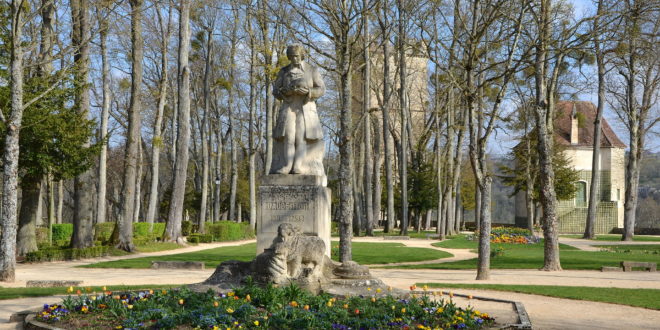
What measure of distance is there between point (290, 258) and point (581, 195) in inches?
1840

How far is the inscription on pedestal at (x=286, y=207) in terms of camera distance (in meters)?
10.5

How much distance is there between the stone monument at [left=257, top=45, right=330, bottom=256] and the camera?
10.5 m

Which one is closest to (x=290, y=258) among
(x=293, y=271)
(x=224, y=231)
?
(x=293, y=271)

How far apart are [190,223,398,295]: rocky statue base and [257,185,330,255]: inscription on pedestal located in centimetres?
58

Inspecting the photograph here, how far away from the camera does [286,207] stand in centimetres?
1053

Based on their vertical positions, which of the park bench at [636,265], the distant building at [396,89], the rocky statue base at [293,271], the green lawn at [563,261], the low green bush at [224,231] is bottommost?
the low green bush at [224,231]

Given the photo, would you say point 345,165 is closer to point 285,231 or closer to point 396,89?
point 285,231

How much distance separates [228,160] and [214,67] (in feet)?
58.3

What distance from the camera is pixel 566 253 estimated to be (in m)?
23.7

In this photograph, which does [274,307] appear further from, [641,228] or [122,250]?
[641,228]

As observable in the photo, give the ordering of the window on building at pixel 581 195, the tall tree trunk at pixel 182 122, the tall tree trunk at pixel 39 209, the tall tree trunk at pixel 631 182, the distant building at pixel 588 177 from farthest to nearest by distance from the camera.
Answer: the window on building at pixel 581 195
the distant building at pixel 588 177
the tall tree trunk at pixel 631 182
the tall tree trunk at pixel 182 122
the tall tree trunk at pixel 39 209

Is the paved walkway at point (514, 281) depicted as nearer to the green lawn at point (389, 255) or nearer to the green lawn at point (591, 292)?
the green lawn at point (591, 292)

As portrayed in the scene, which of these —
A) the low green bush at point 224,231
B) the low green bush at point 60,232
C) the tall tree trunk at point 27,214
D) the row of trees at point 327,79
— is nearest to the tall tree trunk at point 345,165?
the row of trees at point 327,79

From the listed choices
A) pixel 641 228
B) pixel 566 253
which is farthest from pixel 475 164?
pixel 641 228
